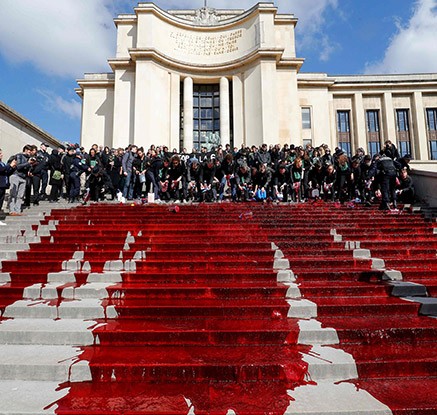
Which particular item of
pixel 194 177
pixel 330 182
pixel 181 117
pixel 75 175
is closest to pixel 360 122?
pixel 181 117

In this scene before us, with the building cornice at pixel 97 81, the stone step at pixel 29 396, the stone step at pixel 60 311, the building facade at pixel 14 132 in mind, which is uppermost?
the building cornice at pixel 97 81

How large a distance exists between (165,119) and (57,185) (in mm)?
12492

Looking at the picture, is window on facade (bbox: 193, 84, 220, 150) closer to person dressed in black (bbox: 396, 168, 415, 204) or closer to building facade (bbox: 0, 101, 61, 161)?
building facade (bbox: 0, 101, 61, 161)

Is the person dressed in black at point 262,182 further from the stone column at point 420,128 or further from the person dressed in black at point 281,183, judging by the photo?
the stone column at point 420,128

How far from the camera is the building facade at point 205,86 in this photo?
69.4 feet

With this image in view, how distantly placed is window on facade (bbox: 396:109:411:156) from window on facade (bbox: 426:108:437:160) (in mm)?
1729

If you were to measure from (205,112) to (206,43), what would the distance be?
16.7 ft

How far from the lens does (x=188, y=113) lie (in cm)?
2269

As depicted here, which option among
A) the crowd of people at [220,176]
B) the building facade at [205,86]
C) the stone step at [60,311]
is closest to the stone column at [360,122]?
the building facade at [205,86]

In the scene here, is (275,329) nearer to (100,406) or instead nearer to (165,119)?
(100,406)

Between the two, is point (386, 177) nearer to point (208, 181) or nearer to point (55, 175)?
point (208, 181)

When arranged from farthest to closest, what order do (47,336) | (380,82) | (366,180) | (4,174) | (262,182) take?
(380,82) < (262,182) < (366,180) < (4,174) < (47,336)

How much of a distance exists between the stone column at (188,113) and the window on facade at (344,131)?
13520 mm

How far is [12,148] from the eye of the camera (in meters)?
14.6
